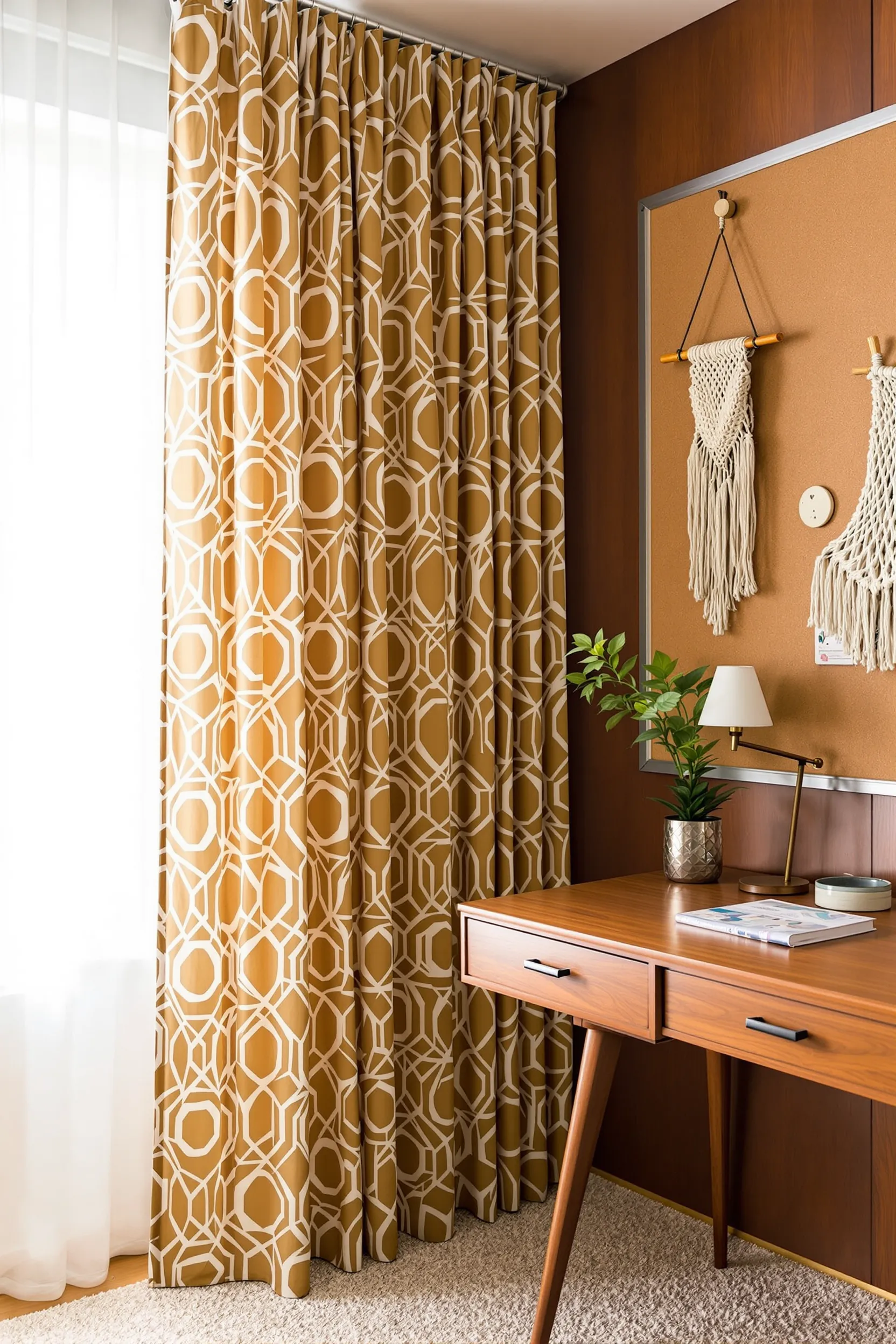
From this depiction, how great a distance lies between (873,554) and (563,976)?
99 cm

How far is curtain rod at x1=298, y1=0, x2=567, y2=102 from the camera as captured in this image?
8.14ft

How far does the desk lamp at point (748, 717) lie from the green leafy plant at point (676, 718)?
8 centimetres

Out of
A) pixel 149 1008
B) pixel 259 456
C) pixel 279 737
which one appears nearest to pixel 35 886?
pixel 149 1008

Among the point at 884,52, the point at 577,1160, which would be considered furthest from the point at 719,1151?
the point at 884,52

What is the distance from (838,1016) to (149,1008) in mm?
1421

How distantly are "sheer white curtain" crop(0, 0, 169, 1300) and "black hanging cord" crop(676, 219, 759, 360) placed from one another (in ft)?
3.72

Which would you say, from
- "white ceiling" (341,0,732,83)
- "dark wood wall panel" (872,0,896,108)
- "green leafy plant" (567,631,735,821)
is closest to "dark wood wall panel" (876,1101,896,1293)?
"green leafy plant" (567,631,735,821)

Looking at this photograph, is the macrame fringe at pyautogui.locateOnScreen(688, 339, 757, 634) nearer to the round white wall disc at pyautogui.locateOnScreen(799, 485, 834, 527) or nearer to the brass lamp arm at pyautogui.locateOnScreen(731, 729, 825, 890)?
the round white wall disc at pyautogui.locateOnScreen(799, 485, 834, 527)

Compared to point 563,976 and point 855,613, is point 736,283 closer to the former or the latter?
point 855,613

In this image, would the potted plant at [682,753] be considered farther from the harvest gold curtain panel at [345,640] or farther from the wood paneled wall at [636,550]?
the harvest gold curtain panel at [345,640]

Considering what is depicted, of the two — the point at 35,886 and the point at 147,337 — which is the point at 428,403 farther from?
the point at 35,886

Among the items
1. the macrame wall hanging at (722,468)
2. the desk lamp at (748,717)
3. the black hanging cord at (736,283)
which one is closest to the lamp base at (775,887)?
the desk lamp at (748,717)

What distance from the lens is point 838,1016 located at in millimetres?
1622

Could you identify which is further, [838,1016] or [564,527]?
[564,527]
